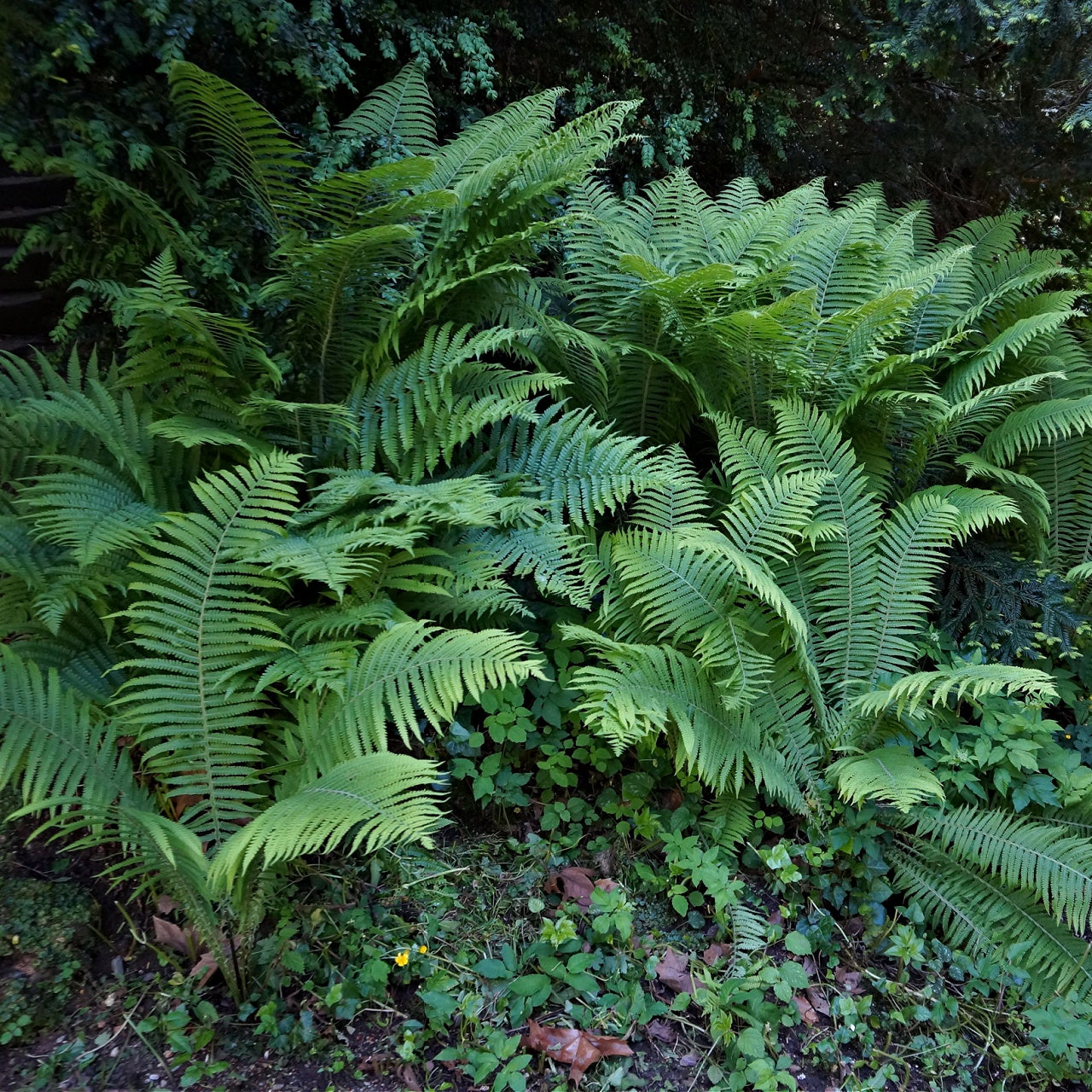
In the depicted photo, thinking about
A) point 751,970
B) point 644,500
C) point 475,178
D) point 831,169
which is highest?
point 831,169

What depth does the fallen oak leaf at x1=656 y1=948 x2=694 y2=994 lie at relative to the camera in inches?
76.0

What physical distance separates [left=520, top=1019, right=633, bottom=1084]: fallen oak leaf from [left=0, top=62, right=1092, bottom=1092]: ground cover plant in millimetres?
11

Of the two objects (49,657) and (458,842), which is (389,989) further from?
(49,657)

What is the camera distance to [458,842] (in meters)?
2.17

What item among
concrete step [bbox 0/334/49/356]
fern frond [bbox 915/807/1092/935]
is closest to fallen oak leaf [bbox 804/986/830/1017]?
fern frond [bbox 915/807/1092/935]

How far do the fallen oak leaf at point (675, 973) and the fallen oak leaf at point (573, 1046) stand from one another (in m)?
0.21

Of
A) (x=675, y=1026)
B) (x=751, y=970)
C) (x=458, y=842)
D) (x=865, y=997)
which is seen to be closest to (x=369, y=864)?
(x=458, y=842)

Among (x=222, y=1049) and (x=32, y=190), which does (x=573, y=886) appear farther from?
(x=32, y=190)

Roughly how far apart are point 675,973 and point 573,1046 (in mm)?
330

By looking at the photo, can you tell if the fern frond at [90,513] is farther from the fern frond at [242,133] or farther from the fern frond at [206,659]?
the fern frond at [242,133]

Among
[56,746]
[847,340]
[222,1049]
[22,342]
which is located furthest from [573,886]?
[22,342]

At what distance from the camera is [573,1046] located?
1737 mm

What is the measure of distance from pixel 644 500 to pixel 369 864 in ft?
4.33

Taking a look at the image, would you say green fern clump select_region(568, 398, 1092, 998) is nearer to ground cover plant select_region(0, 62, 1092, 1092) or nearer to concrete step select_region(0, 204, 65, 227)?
ground cover plant select_region(0, 62, 1092, 1092)
